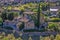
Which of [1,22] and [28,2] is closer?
[1,22]

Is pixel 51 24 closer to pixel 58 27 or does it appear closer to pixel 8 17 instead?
pixel 58 27

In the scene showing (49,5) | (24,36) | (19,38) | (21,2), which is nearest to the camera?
(19,38)

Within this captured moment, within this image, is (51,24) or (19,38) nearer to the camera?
(19,38)

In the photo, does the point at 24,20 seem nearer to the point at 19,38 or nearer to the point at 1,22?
the point at 1,22

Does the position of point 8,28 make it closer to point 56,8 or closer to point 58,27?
point 58,27

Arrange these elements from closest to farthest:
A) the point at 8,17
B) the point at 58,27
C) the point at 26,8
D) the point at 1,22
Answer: the point at 58,27
the point at 1,22
the point at 8,17
the point at 26,8

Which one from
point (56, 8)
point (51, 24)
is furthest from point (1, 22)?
point (56, 8)

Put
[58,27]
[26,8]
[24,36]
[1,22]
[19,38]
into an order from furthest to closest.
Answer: [26,8] → [1,22] → [58,27] → [24,36] → [19,38]

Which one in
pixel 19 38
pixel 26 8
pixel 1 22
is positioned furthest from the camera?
pixel 26 8

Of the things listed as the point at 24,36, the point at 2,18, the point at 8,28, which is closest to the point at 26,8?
the point at 2,18
